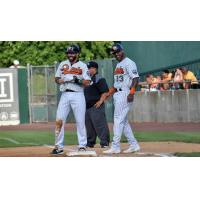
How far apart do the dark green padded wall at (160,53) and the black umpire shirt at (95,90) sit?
36.6 ft

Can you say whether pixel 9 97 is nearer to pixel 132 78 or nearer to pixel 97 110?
pixel 97 110

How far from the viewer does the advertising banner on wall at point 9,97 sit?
99.2 ft

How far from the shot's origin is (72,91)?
13961 mm

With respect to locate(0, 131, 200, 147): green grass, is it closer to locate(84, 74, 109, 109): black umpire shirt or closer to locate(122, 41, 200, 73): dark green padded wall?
locate(84, 74, 109, 109): black umpire shirt

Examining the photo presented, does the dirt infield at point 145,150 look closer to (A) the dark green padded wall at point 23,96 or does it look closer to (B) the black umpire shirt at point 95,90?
(B) the black umpire shirt at point 95,90

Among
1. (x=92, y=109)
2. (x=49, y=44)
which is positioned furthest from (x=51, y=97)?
(x=92, y=109)

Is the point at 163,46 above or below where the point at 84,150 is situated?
above

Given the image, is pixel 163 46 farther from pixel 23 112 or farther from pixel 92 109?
pixel 92 109

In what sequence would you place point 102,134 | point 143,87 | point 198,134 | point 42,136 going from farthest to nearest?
point 143,87 < point 42,136 < point 198,134 < point 102,134

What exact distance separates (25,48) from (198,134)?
60.9 feet

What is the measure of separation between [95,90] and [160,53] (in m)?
12.6

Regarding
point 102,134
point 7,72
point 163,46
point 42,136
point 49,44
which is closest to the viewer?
point 102,134

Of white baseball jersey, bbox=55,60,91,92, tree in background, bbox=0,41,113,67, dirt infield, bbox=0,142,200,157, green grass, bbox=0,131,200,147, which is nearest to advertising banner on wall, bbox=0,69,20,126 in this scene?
tree in background, bbox=0,41,113,67

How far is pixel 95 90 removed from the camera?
52.3 feet
